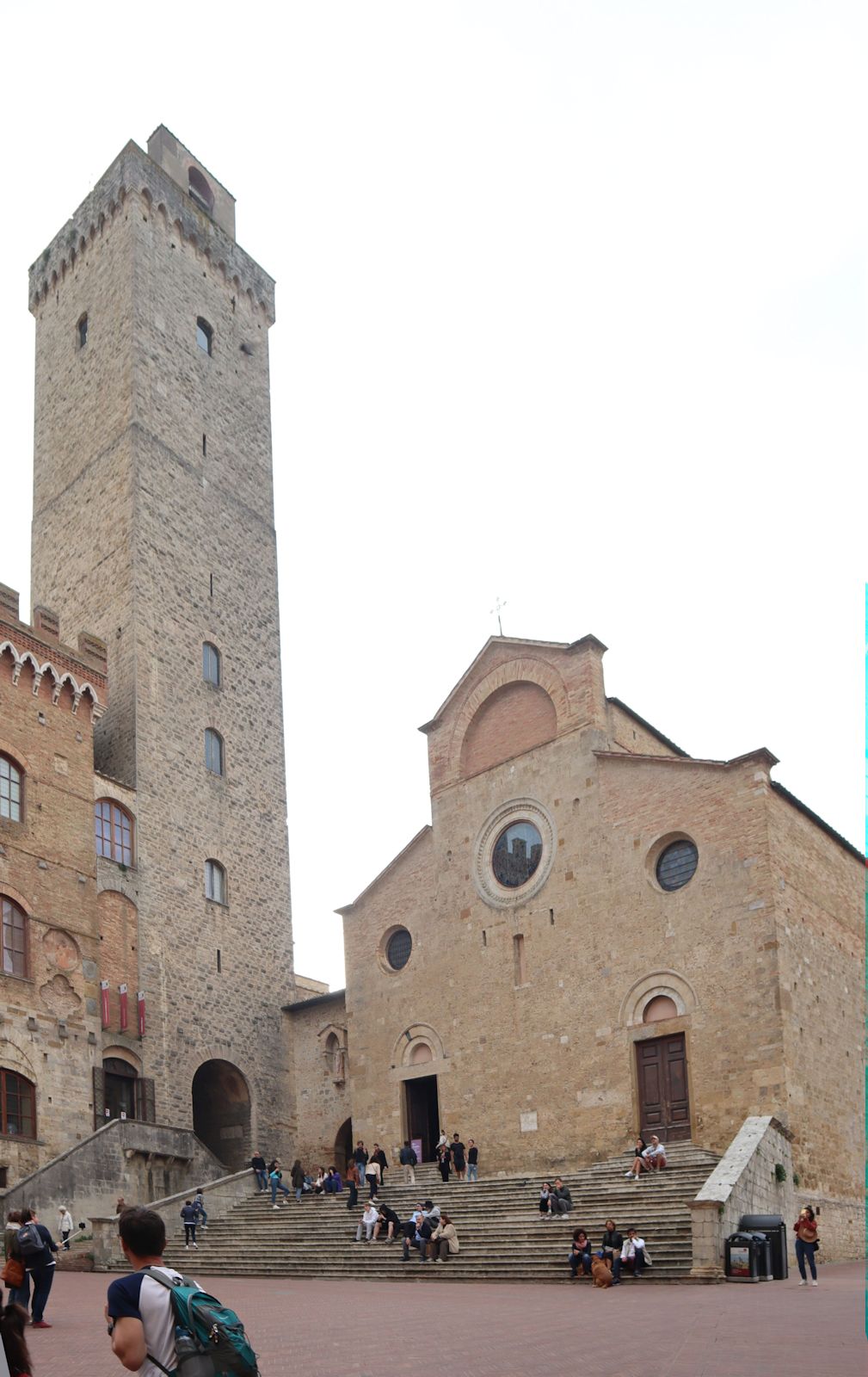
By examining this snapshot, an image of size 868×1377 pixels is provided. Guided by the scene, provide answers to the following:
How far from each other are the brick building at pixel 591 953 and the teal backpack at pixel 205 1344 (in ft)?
65.8

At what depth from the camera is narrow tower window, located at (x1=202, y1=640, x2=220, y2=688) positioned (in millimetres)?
34469

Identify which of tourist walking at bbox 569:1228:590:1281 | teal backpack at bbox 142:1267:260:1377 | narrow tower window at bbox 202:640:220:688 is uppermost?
narrow tower window at bbox 202:640:220:688

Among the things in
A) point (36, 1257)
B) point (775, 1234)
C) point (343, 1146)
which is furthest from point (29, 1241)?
point (343, 1146)

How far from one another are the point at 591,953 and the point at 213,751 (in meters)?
12.1

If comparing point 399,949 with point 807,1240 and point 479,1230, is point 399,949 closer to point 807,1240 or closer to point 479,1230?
point 479,1230

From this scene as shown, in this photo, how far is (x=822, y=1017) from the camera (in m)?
24.6

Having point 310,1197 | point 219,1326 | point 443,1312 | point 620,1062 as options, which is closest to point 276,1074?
point 310,1197

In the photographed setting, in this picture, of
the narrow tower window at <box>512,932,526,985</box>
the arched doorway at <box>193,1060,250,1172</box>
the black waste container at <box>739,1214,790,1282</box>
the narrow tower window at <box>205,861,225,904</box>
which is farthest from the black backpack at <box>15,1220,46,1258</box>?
the narrow tower window at <box>205,861,225,904</box>

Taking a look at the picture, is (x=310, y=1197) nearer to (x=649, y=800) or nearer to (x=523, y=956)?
(x=523, y=956)

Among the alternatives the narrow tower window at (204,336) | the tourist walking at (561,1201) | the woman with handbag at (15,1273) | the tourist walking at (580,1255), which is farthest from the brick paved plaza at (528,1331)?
the narrow tower window at (204,336)

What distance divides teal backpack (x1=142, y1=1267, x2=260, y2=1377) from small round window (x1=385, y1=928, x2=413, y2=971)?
26379 mm

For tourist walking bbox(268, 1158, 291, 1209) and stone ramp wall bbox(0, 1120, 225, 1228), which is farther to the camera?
tourist walking bbox(268, 1158, 291, 1209)

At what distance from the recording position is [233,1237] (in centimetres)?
2447

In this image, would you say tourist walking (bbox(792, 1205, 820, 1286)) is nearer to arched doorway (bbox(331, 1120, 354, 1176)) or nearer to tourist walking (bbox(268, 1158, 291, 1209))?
Result: tourist walking (bbox(268, 1158, 291, 1209))
